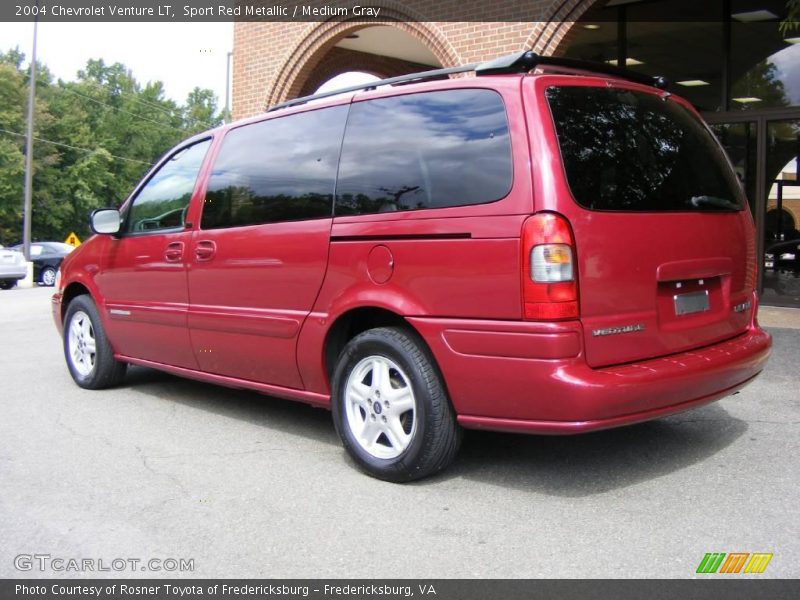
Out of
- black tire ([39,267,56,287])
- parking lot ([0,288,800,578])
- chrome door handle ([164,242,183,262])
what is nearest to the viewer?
parking lot ([0,288,800,578])

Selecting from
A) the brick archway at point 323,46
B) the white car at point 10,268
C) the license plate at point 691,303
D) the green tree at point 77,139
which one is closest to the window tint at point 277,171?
the license plate at point 691,303

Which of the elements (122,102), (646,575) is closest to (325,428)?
(646,575)

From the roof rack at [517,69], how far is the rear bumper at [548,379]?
123 cm

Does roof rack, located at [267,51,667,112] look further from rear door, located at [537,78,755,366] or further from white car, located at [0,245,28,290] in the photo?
white car, located at [0,245,28,290]

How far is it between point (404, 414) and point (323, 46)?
9.70 meters

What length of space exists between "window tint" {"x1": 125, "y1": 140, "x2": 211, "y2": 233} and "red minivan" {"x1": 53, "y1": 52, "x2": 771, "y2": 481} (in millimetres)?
465

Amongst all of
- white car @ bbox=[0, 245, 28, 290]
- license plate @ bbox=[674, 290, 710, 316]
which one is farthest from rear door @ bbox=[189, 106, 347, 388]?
white car @ bbox=[0, 245, 28, 290]

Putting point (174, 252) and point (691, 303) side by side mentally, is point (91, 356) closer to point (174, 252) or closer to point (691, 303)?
point (174, 252)

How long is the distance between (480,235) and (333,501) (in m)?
1.41

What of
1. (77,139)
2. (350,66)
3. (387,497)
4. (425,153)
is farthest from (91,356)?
(77,139)

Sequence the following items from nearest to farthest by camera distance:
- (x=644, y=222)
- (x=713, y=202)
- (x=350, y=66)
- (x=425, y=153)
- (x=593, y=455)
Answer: (x=644, y=222) → (x=425, y=153) → (x=713, y=202) → (x=593, y=455) → (x=350, y=66)

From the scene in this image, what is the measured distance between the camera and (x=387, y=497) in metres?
3.86

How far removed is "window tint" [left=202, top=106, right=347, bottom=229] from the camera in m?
4.48

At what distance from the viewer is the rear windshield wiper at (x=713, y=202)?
403 centimetres
